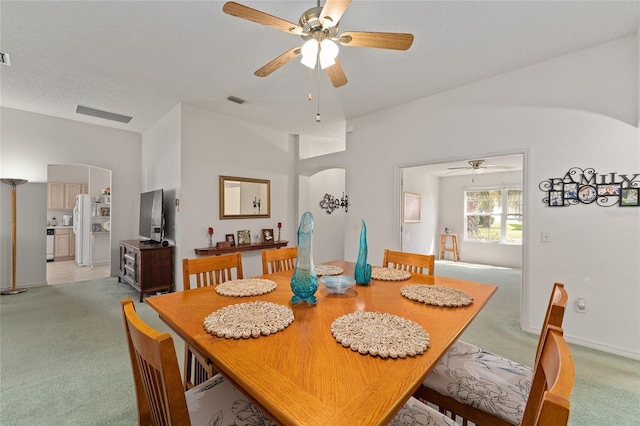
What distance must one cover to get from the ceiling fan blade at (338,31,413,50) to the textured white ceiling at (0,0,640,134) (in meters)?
0.48

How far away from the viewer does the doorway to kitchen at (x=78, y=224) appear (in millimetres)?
5910

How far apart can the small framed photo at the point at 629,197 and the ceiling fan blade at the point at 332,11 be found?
2831mm

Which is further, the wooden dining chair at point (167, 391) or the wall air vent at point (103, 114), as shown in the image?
the wall air vent at point (103, 114)

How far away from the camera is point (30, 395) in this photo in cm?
181

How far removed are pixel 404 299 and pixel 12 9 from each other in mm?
3461

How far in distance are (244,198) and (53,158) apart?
10.3ft

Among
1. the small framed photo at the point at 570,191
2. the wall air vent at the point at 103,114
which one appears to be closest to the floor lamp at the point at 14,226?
the wall air vent at the point at 103,114

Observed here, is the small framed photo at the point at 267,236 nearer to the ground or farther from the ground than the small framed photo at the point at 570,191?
nearer to the ground

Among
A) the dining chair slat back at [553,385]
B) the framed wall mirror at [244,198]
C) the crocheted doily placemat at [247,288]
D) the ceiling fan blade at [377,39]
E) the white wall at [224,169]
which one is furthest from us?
the framed wall mirror at [244,198]

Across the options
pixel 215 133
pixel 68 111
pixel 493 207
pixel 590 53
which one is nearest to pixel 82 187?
pixel 68 111

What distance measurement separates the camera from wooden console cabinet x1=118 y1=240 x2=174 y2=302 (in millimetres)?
3682

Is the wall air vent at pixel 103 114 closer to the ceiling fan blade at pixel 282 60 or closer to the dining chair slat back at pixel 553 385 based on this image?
the ceiling fan blade at pixel 282 60

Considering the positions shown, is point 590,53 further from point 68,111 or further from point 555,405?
point 68,111

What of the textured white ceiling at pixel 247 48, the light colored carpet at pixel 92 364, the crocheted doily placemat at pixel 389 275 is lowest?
the light colored carpet at pixel 92 364
